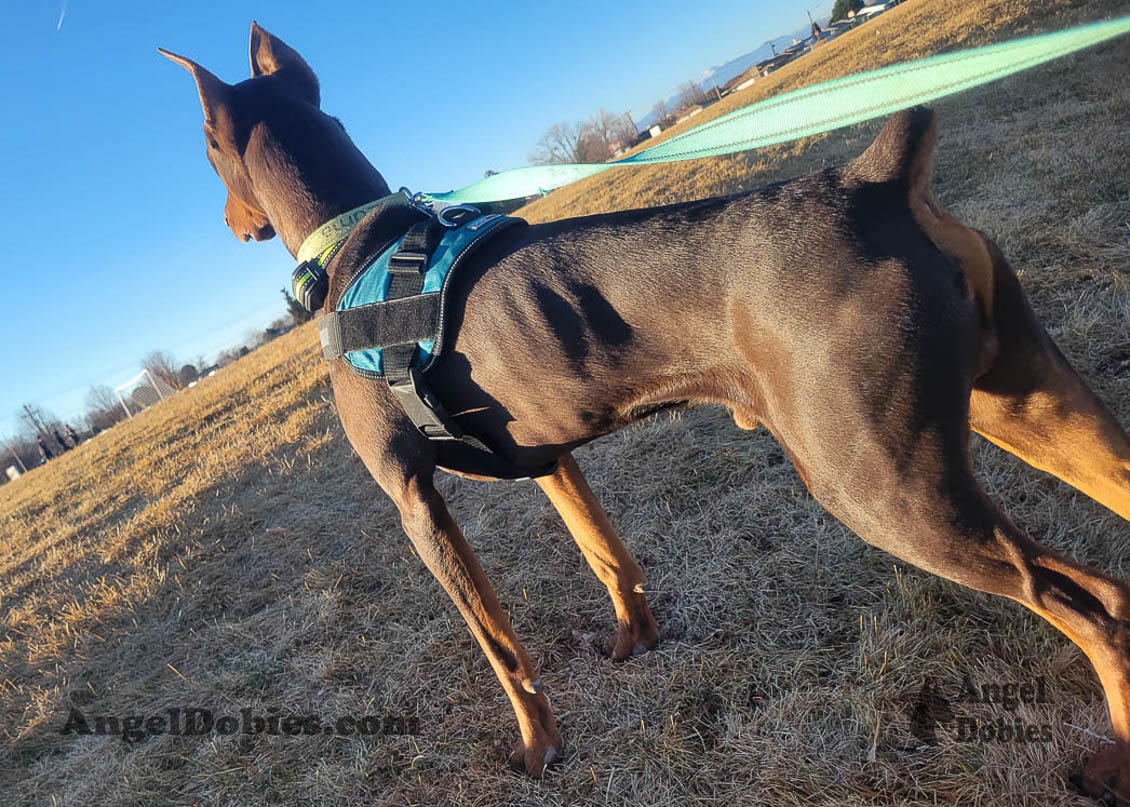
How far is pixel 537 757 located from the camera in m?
2.42

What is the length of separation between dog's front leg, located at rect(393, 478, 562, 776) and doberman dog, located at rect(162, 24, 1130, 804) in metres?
0.23

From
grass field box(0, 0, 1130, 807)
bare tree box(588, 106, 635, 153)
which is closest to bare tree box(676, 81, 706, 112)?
bare tree box(588, 106, 635, 153)

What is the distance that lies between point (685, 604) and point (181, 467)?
29.9 ft

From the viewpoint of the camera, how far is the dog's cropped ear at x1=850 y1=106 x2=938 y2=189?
1.58m

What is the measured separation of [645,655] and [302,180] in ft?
8.72

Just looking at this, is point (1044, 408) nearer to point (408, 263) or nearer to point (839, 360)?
point (839, 360)

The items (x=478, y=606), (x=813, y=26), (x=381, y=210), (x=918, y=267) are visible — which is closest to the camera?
(x=918, y=267)

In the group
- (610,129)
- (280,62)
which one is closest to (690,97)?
(610,129)

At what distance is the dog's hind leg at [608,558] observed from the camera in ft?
9.21

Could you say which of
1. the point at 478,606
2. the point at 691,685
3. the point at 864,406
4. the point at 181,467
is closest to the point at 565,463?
the point at 478,606

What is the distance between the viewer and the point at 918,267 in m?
1.47

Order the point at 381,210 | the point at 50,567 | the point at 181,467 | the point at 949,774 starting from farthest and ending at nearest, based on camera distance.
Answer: the point at 181,467, the point at 50,567, the point at 381,210, the point at 949,774

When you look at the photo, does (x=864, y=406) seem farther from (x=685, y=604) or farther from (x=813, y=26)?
(x=813, y=26)

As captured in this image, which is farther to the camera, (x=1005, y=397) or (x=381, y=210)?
(x=381, y=210)
